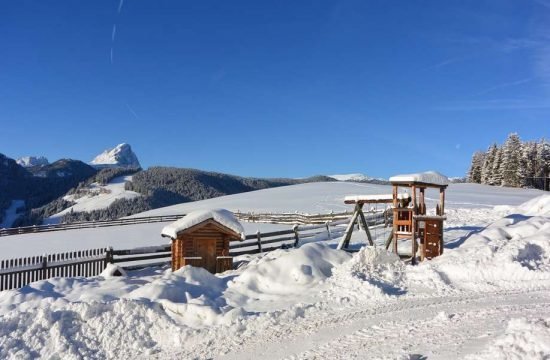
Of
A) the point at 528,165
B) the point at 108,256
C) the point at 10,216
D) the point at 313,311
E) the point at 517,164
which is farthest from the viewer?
the point at 10,216

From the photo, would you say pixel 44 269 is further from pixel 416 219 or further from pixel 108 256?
pixel 416 219

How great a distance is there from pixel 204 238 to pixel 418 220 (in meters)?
7.55

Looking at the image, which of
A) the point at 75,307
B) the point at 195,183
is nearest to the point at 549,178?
the point at 75,307

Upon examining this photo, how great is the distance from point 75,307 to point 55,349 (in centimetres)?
118

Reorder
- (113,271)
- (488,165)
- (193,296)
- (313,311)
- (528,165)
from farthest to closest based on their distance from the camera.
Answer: (488,165)
(528,165)
(113,271)
(193,296)
(313,311)

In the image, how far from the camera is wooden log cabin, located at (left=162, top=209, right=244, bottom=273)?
15.8m

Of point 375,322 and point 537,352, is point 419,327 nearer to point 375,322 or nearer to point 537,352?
point 375,322

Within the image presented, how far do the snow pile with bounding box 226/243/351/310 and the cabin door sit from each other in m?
4.17

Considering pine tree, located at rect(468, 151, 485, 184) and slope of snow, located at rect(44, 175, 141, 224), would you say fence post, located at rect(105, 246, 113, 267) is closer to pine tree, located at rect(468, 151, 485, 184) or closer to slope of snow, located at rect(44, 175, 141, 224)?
pine tree, located at rect(468, 151, 485, 184)

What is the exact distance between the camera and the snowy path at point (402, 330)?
6.99 metres

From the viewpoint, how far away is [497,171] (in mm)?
73875

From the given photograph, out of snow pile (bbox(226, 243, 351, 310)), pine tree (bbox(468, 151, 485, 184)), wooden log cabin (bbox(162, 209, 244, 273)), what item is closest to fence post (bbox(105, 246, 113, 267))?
wooden log cabin (bbox(162, 209, 244, 273))

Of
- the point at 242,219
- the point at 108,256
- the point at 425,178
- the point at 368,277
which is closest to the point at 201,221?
the point at 108,256

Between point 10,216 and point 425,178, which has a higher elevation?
point 425,178
